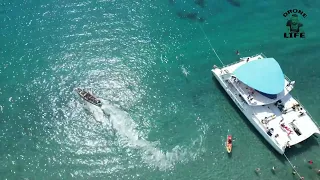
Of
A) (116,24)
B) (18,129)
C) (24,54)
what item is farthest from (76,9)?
(18,129)

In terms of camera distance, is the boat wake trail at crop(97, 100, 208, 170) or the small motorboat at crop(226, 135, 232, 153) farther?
the small motorboat at crop(226, 135, 232, 153)

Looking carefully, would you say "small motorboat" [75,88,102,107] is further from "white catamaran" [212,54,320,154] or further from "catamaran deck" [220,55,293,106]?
"catamaran deck" [220,55,293,106]

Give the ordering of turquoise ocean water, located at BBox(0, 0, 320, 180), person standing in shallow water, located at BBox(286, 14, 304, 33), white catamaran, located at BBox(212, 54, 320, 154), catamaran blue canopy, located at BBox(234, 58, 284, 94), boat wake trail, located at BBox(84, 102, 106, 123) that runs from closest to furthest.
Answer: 1. turquoise ocean water, located at BBox(0, 0, 320, 180)
2. white catamaran, located at BBox(212, 54, 320, 154)
3. boat wake trail, located at BBox(84, 102, 106, 123)
4. catamaran blue canopy, located at BBox(234, 58, 284, 94)
5. person standing in shallow water, located at BBox(286, 14, 304, 33)

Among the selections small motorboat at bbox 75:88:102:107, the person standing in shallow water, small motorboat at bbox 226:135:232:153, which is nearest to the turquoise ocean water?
small motorboat at bbox 226:135:232:153

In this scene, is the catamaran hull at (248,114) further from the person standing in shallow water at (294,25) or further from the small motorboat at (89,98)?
the person standing in shallow water at (294,25)

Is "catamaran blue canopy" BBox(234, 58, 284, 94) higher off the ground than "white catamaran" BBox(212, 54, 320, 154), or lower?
higher

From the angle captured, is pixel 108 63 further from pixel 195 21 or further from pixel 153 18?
pixel 195 21

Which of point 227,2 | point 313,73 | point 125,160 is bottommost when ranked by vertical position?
Result: point 125,160
